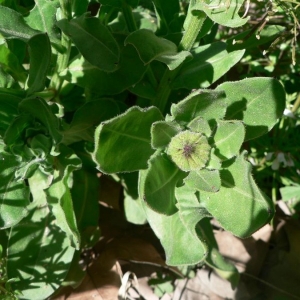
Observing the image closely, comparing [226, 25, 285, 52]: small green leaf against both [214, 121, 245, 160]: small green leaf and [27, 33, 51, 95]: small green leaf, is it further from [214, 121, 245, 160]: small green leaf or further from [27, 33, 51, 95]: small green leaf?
[27, 33, 51, 95]: small green leaf

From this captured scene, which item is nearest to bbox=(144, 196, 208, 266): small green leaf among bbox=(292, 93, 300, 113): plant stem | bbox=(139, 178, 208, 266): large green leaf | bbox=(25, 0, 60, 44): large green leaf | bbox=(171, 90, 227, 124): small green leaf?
bbox=(139, 178, 208, 266): large green leaf

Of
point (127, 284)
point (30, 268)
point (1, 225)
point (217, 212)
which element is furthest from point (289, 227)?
point (1, 225)

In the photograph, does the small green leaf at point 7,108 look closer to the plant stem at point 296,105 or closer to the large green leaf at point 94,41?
the large green leaf at point 94,41

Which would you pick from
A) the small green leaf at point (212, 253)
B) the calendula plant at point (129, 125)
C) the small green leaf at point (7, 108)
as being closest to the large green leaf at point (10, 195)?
the calendula plant at point (129, 125)

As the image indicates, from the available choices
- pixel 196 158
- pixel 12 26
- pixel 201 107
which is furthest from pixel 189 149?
pixel 12 26

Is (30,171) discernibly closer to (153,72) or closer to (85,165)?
(85,165)

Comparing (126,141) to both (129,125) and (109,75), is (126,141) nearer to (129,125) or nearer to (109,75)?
(129,125)
